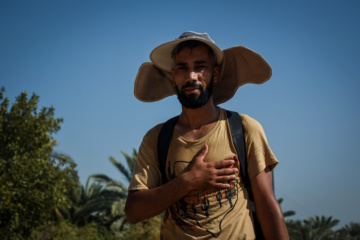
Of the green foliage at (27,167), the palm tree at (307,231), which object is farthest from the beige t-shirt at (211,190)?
the palm tree at (307,231)

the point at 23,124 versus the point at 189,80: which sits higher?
the point at 23,124

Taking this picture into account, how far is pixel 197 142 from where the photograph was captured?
2.93m

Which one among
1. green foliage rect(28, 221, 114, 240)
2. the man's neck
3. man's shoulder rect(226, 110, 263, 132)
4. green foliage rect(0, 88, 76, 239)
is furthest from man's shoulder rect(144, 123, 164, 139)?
green foliage rect(28, 221, 114, 240)

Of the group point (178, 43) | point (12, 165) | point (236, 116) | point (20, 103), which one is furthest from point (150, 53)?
point (20, 103)

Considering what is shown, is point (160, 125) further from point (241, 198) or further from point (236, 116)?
point (241, 198)

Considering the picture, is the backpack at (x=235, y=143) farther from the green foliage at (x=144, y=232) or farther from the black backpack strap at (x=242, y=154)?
the green foliage at (x=144, y=232)

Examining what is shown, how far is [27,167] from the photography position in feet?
47.7

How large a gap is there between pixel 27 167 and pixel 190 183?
13.2 m

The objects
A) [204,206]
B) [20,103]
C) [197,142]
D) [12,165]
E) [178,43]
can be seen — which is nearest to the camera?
[204,206]

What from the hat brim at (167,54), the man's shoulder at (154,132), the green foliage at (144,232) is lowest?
the green foliage at (144,232)

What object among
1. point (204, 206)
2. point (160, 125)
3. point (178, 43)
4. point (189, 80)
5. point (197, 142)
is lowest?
point (204, 206)

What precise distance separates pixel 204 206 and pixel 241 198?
28 cm

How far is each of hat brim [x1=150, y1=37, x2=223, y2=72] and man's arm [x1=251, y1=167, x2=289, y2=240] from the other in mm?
1023

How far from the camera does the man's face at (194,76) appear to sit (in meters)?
3.03
